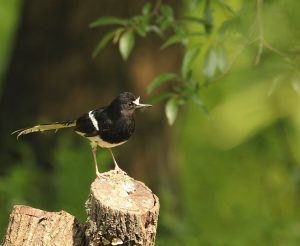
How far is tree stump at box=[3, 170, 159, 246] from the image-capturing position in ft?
11.1

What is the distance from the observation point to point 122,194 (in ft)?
11.9

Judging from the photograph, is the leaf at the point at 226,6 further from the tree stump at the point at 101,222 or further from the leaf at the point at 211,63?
the tree stump at the point at 101,222

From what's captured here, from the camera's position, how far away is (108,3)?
7.12 metres

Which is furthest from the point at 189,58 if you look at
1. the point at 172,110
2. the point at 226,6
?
the point at 226,6

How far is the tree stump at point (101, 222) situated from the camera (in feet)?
11.1

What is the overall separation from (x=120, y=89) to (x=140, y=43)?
0.49 meters

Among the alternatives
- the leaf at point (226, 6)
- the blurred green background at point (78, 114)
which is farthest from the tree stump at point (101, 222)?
the blurred green background at point (78, 114)

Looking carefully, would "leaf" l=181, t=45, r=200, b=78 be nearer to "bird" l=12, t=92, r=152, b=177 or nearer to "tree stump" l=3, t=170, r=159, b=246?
"bird" l=12, t=92, r=152, b=177

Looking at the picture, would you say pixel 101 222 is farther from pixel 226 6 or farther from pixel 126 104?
pixel 226 6

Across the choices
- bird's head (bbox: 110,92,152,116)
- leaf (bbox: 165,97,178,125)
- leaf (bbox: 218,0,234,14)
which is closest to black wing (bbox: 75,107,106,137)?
bird's head (bbox: 110,92,152,116)

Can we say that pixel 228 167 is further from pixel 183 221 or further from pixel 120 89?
pixel 120 89

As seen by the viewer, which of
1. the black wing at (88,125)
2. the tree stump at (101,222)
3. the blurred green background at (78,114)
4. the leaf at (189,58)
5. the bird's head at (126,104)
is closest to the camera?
the tree stump at (101,222)


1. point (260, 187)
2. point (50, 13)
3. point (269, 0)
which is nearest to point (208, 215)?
point (260, 187)

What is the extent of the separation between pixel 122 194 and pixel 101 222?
25 centimetres
